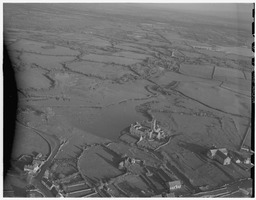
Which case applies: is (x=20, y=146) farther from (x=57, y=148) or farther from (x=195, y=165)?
(x=195, y=165)

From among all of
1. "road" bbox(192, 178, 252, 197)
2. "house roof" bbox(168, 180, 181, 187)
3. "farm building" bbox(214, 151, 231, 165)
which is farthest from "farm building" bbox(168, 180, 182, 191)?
"farm building" bbox(214, 151, 231, 165)

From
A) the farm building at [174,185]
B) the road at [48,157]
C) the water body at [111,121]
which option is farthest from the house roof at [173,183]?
the water body at [111,121]

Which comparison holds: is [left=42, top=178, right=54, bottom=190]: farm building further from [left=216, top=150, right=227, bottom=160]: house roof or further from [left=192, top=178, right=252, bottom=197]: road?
[left=216, top=150, right=227, bottom=160]: house roof

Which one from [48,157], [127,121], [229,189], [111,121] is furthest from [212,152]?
[48,157]

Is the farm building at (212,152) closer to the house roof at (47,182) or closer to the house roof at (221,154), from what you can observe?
the house roof at (221,154)

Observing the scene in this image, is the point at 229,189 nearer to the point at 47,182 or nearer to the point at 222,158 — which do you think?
the point at 222,158
